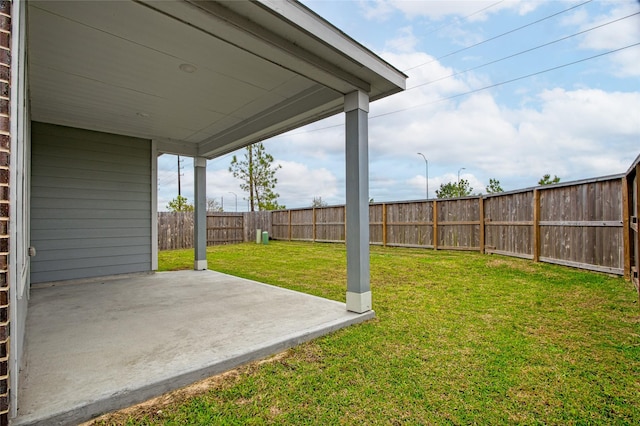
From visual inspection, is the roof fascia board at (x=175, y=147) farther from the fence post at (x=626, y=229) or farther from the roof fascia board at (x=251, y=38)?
the fence post at (x=626, y=229)

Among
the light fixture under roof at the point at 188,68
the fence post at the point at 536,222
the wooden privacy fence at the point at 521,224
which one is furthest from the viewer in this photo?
the fence post at the point at 536,222

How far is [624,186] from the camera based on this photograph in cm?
461

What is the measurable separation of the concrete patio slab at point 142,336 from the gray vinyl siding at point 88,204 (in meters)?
0.62

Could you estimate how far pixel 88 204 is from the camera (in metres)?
5.30

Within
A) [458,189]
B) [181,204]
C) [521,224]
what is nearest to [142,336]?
[521,224]

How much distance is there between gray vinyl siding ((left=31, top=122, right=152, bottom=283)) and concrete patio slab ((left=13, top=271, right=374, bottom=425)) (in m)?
0.62

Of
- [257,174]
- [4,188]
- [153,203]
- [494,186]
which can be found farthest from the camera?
[494,186]

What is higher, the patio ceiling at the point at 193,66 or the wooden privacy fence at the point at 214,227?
the patio ceiling at the point at 193,66

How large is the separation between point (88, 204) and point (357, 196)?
4720 mm

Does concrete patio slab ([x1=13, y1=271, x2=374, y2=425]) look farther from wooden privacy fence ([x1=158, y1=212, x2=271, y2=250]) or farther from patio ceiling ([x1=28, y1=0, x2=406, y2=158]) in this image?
wooden privacy fence ([x1=158, y1=212, x2=271, y2=250])

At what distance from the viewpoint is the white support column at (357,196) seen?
334 centimetres

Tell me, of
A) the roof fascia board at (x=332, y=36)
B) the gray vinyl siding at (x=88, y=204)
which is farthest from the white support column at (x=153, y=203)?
the roof fascia board at (x=332, y=36)

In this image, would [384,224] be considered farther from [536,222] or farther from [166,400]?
[166,400]

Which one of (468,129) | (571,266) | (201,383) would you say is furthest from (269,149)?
(201,383)
